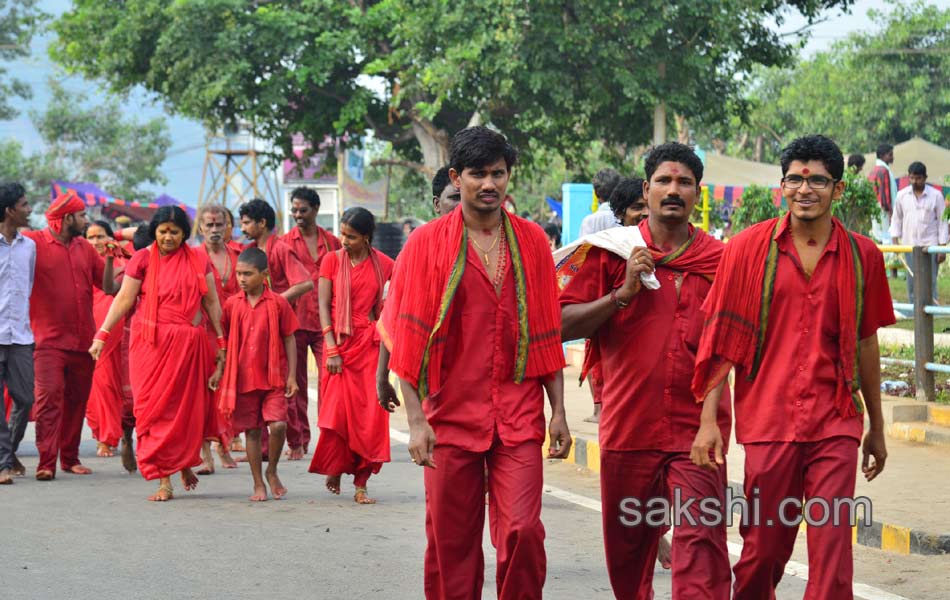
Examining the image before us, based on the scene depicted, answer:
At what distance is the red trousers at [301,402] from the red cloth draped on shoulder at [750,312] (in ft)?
22.0

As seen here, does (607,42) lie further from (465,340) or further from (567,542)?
(465,340)

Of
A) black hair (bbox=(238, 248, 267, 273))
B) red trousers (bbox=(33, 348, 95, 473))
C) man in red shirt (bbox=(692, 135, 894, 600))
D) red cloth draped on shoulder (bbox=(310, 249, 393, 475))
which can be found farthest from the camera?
red trousers (bbox=(33, 348, 95, 473))

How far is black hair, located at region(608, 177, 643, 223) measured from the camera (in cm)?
742

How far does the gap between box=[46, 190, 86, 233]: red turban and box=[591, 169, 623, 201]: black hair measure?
11.9ft

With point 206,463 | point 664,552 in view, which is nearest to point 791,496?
point 664,552

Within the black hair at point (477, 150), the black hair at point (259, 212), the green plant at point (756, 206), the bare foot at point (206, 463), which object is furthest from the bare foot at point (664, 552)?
the green plant at point (756, 206)

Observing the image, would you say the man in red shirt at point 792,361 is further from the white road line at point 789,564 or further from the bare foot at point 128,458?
the bare foot at point 128,458

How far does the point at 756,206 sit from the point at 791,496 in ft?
42.7

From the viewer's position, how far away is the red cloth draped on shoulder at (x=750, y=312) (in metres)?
5.20

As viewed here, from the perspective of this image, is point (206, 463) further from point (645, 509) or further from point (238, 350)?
point (645, 509)

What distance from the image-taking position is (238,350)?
10000mm

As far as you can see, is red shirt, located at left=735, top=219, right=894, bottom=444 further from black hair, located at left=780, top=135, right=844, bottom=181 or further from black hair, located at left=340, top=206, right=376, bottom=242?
black hair, located at left=340, top=206, right=376, bottom=242

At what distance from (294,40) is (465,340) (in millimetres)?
24899

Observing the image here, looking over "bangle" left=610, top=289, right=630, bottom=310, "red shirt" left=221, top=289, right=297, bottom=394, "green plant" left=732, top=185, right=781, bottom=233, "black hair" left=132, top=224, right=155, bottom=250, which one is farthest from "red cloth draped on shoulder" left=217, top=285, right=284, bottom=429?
"green plant" left=732, top=185, right=781, bottom=233
